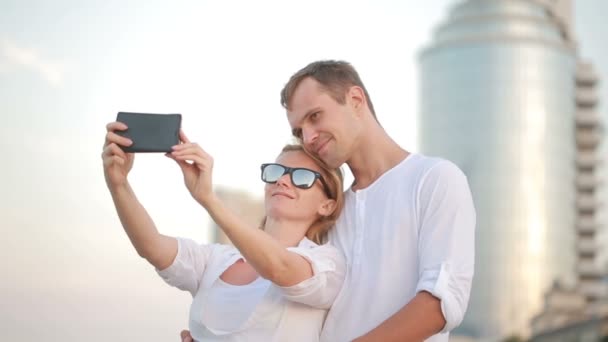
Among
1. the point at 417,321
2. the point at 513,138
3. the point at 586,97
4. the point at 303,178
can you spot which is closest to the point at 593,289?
the point at 513,138

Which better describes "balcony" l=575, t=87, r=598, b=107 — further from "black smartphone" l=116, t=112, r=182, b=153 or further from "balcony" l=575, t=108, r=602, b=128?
"black smartphone" l=116, t=112, r=182, b=153

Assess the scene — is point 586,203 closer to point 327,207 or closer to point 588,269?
point 588,269

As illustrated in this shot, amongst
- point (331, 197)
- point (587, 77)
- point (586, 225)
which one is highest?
point (587, 77)

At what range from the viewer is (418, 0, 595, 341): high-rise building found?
290 feet

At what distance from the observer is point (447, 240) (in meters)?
3.72

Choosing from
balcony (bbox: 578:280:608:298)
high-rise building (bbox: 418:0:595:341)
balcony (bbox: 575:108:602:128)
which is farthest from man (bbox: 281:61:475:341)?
balcony (bbox: 575:108:602:128)

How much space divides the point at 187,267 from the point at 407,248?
106 centimetres

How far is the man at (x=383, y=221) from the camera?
12.0 ft

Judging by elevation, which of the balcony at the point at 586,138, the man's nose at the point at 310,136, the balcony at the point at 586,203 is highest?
the balcony at the point at 586,138

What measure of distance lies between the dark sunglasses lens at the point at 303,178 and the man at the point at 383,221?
0.34 ft

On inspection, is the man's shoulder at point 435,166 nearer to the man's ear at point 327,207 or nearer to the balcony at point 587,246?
the man's ear at point 327,207

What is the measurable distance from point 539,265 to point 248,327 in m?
87.9

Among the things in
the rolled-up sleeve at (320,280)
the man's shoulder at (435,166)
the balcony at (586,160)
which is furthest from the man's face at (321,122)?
the balcony at (586,160)

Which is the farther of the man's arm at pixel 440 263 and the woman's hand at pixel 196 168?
the man's arm at pixel 440 263
